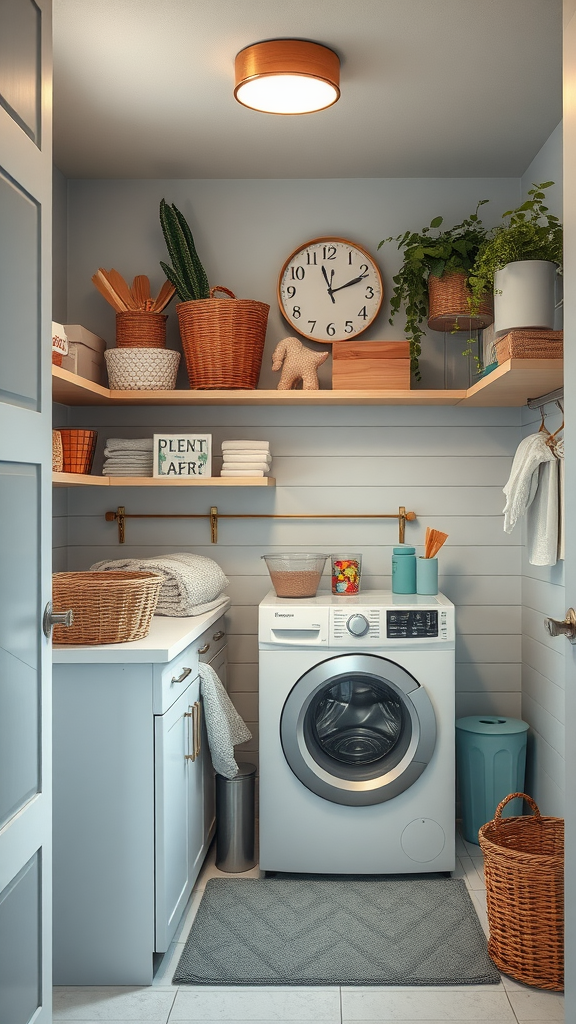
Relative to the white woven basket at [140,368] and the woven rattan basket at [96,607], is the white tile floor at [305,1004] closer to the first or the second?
the woven rattan basket at [96,607]

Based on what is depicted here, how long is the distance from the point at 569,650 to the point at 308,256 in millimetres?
2291

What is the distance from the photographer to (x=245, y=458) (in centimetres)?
321

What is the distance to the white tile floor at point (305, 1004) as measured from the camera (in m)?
2.13

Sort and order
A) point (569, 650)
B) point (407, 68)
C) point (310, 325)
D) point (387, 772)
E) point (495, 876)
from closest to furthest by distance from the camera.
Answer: point (569, 650), point (495, 876), point (407, 68), point (387, 772), point (310, 325)

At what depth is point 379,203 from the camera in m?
3.43

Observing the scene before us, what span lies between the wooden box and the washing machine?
33.6 inches

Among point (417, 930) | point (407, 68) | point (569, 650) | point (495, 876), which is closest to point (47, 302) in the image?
point (569, 650)

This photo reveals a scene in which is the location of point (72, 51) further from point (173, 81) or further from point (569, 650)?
point (569, 650)

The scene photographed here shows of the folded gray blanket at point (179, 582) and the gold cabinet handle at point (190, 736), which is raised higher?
the folded gray blanket at point (179, 582)

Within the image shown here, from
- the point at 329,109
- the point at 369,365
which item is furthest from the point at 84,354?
the point at 329,109

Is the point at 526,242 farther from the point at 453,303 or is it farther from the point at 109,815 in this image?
the point at 109,815

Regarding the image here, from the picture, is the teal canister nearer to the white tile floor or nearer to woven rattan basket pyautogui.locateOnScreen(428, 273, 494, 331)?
woven rattan basket pyautogui.locateOnScreen(428, 273, 494, 331)

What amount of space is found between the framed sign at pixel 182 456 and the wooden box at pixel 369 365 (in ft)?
1.84

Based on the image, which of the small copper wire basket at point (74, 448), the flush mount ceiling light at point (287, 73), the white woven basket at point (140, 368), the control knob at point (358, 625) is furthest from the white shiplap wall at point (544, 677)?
the small copper wire basket at point (74, 448)
